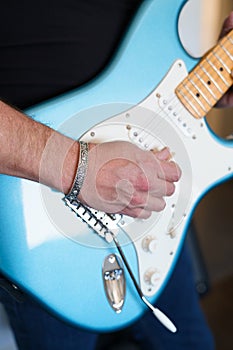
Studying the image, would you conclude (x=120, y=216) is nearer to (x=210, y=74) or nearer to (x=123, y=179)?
(x=123, y=179)

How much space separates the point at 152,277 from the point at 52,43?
1.30 feet

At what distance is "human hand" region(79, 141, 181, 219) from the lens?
28.8 inches

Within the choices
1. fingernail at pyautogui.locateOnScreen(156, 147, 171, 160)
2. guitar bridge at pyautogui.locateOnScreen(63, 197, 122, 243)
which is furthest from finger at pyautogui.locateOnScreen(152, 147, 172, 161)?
guitar bridge at pyautogui.locateOnScreen(63, 197, 122, 243)

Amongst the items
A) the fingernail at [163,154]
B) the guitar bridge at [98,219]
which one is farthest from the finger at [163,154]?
the guitar bridge at [98,219]

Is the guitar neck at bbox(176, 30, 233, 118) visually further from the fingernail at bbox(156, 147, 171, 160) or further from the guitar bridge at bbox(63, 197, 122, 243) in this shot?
the guitar bridge at bbox(63, 197, 122, 243)

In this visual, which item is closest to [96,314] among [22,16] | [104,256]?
[104,256]

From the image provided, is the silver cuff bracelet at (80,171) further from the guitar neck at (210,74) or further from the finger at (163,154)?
the guitar neck at (210,74)

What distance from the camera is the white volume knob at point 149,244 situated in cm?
Result: 88

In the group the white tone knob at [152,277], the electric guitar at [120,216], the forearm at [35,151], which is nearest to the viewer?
the forearm at [35,151]

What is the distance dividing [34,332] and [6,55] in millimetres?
446

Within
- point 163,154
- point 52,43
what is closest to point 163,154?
point 163,154

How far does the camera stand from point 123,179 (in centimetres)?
74

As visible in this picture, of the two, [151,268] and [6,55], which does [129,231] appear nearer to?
[151,268]

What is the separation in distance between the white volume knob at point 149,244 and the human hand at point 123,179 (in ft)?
0.35
